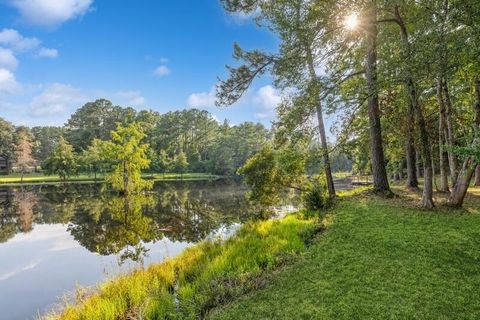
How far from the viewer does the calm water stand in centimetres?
1017

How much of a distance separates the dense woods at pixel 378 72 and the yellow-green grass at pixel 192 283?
4545 mm

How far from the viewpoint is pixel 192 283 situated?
754 cm

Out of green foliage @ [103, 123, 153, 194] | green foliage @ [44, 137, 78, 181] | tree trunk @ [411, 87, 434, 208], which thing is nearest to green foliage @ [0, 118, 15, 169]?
green foliage @ [44, 137, 78, 181]

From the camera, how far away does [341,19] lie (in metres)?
11.7

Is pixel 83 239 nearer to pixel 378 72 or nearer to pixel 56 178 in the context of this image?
pixel 378 72

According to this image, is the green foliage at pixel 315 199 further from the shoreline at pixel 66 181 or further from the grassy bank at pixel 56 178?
the grassy bank at pixel 56 178

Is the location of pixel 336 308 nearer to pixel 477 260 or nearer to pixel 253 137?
pixel 477 260

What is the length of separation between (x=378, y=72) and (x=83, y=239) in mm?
14514

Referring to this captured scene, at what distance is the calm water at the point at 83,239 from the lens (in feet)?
33.4

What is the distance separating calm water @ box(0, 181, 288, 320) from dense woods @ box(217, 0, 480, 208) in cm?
586

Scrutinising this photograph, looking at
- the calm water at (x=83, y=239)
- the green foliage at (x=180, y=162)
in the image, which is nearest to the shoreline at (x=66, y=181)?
the green foliage at (x=180, y=162)

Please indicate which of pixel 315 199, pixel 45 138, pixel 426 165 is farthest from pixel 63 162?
pixel 426 165

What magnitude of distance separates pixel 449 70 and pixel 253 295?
8.31 meters

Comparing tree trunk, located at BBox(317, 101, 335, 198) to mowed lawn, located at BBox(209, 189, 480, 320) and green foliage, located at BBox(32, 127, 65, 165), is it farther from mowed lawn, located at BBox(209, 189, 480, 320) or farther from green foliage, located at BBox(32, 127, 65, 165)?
green foliage, located at BBox(32, 127, 65, 165)
